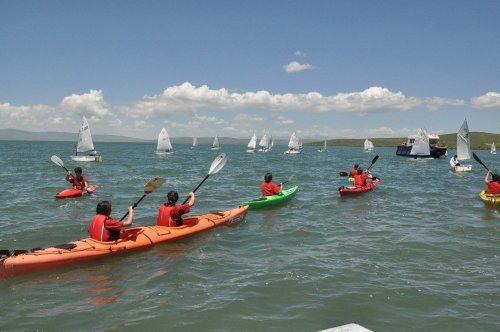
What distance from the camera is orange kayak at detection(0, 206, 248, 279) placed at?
8.86 metres

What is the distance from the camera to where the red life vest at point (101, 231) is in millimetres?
10188

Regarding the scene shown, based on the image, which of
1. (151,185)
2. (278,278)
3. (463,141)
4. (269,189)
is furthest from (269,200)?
(463,141)

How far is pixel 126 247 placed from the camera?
412 inches

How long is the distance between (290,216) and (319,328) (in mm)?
9623

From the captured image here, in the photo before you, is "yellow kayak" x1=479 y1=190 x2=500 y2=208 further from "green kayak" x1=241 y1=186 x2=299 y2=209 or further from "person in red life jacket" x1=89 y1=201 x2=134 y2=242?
"person in red life jacket" x1=89 y1=201 x2=134 y2=242

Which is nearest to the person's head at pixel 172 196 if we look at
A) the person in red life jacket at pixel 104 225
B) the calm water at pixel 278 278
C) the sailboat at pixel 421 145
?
the calm water at pixel 278 278

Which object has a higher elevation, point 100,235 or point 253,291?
point 100,235

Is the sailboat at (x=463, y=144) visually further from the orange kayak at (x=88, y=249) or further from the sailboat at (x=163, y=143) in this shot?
the sailboat at (x=163, y=143)

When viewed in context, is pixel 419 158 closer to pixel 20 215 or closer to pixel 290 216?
pixel 290 216

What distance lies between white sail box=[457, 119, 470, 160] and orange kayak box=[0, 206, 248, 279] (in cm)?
3638

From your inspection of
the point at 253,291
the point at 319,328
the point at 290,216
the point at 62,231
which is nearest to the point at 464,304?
the point at 319,328

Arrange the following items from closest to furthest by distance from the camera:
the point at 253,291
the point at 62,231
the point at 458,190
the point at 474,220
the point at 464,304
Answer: the point at 464,304 < the point at 253,291 < the point at 62,231 < the point at 474,220 < the point at 458,190

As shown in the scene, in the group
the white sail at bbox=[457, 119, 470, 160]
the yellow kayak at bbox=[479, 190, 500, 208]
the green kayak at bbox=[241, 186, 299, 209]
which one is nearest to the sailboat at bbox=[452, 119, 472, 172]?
the white sail at bbox=[457, 119, 470, 160]

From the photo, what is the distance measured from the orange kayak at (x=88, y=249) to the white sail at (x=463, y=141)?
36377 millimetres
